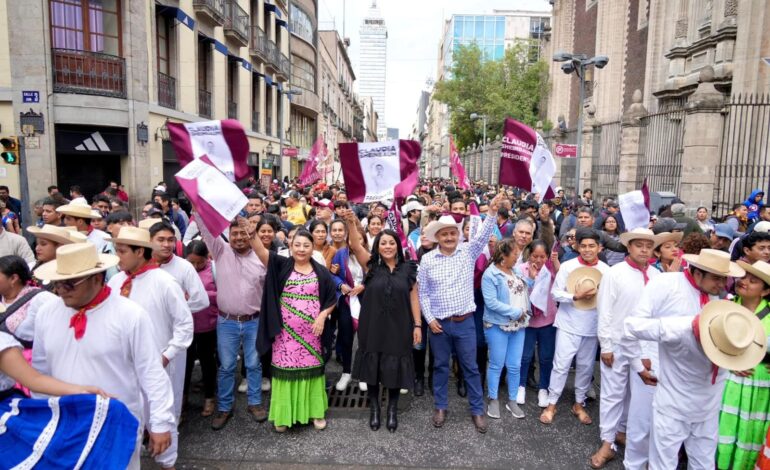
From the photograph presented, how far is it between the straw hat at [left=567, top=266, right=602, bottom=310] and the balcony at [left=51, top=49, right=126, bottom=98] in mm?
14142

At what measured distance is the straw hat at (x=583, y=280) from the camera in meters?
4.90

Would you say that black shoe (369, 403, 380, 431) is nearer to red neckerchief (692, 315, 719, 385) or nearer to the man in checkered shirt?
the man in checkered shirt

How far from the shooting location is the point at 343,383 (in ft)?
18.5

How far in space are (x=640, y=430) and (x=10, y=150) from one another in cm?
1072

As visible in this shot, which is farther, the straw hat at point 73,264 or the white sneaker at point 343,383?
the white sneaker at point 343,383

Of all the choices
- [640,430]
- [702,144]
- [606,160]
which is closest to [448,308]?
[640,430]

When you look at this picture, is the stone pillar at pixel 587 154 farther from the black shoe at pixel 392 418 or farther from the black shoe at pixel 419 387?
the black shoe at pixel 392 418

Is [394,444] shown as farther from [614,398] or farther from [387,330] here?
[614,398]

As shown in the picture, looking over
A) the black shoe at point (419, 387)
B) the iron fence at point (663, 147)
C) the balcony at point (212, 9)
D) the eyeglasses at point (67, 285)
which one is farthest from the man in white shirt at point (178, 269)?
the balcony at point (212, 9)

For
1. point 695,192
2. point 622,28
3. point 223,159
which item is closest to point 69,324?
point 223,159

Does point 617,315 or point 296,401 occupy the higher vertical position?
point 617,315

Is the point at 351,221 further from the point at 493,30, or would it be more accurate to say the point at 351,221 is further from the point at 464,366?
the point at 493,30

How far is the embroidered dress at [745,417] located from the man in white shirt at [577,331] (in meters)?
1.26

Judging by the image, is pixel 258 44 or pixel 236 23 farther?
pixel 258 44
